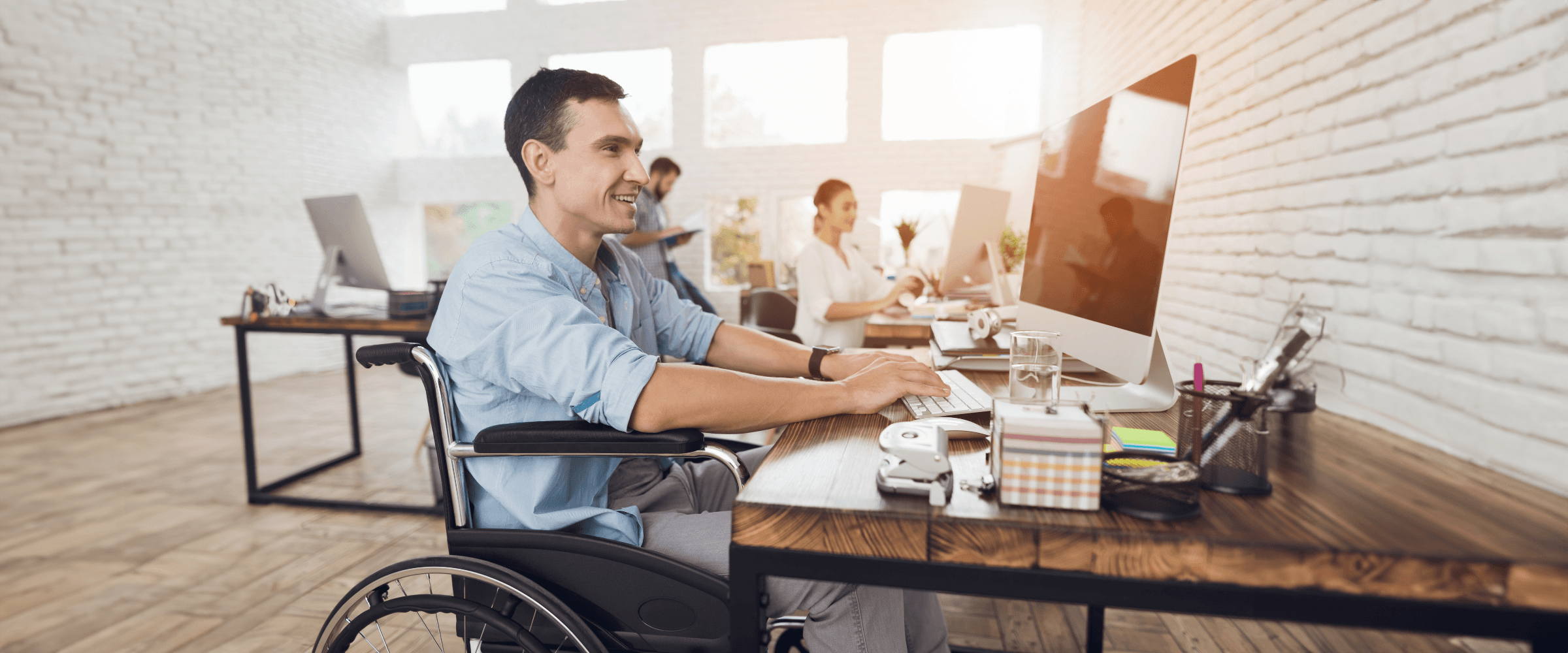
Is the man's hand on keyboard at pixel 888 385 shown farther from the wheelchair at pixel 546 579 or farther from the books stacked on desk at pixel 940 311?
the books stacked on desk at pixel 940 311

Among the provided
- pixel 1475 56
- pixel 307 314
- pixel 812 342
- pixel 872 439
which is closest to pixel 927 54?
pixel 812 342

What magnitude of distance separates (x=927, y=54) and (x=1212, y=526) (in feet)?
21.9

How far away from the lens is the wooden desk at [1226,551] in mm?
620

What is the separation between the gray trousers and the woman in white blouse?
5.56 feet

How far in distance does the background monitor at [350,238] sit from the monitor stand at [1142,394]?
9.31 ft

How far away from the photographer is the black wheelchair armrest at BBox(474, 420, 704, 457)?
974 millimetres

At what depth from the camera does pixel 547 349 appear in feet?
3.46

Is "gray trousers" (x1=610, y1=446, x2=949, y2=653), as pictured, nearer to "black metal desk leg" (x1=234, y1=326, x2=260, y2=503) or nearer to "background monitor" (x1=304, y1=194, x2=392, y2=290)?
"background monitor" (x1=304, y1=194, x2=392, y2=290)

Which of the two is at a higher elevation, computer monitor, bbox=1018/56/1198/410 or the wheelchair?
computer monitor, bbox=1018/56/1198/410

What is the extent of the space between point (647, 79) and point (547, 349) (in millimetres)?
6726

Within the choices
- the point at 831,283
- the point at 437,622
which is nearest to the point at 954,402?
the point at 437,622

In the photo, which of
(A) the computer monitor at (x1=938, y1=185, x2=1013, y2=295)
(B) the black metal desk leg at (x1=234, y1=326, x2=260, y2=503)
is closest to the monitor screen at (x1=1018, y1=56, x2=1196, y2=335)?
(A) the computer monitor at (x1=938, y1=185, x2=1013, y2=295)

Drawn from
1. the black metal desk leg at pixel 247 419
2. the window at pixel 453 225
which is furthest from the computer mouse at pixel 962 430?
the window at pixel 453 225

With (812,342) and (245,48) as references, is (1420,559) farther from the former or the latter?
(245,48)
